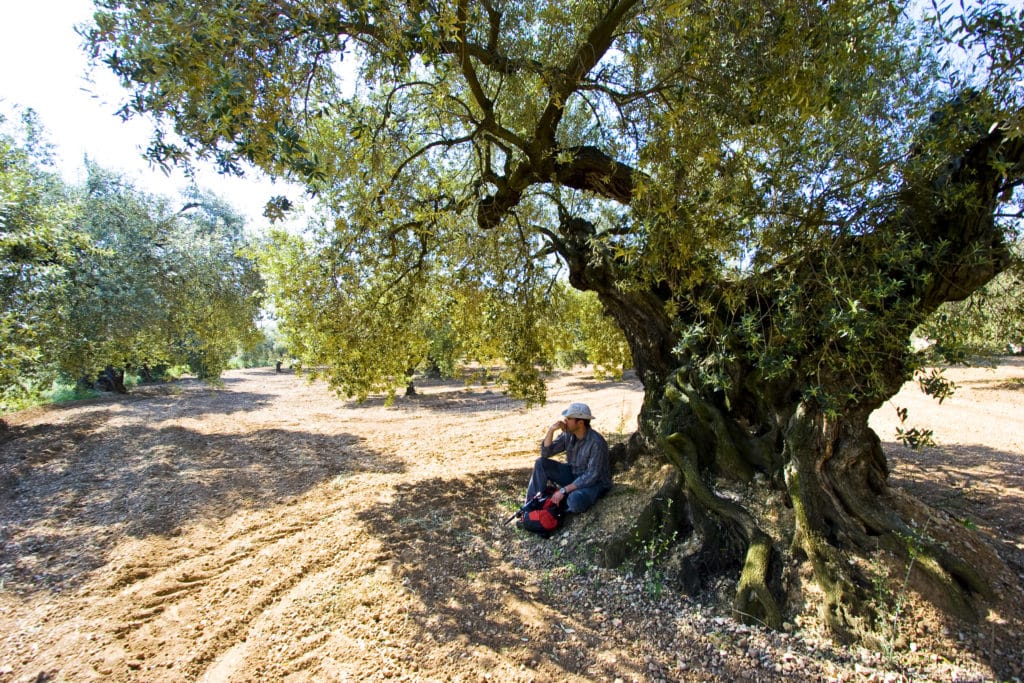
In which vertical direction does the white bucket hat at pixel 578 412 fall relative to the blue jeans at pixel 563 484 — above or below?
above

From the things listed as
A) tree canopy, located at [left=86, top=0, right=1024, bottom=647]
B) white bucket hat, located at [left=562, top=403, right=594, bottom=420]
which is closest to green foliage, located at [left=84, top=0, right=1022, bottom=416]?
tree canopy, located at [left=86, top=0, right=1024, bottom=647]

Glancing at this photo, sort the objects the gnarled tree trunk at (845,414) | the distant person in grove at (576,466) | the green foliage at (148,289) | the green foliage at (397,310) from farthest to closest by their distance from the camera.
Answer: the green foliage at (148,289) < the green foliage at (397,310) < the distant person in grove at (576,466) < the gnarled tree trunk at (845,414)

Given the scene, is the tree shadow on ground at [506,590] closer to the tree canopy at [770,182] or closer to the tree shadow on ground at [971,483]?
the tree canopy at [770,182]

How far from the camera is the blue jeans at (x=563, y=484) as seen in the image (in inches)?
191

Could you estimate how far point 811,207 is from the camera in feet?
11.6

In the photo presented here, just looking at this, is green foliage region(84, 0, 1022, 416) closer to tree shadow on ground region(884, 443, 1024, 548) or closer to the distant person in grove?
the distant person in grove

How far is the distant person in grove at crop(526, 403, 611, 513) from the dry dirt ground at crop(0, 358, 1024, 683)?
0.76ft

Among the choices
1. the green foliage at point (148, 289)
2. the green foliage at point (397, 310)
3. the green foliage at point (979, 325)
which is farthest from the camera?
the green foliage at point (148, 289)

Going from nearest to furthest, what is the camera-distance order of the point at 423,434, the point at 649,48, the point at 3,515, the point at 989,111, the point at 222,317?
the point at 989,111, the point at 649,48, the point at 3,515, the point at 423,434, the point at 222,317

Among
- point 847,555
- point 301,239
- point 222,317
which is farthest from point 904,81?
point 222,317

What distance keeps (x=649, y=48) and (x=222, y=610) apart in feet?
21.1

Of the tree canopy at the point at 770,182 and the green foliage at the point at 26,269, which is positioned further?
the green foliage at the point at 26,269

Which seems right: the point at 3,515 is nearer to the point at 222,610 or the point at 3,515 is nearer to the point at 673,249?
the point at 222,610

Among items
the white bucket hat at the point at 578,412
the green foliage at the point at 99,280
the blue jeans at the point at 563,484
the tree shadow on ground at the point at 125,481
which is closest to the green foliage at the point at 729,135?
the white bucket hat at the point at 578,412
